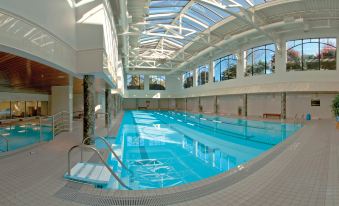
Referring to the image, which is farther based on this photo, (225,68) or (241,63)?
(225,68)

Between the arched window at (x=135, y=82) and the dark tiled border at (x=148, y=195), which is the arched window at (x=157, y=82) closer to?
the arched window at (x=135, y=82)

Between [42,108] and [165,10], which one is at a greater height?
[165,10]

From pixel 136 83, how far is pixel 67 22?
32089 millimetres

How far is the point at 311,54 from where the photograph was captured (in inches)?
622

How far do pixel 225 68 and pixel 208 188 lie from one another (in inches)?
846

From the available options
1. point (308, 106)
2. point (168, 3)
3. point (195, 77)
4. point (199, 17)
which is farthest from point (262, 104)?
point (195, 77)

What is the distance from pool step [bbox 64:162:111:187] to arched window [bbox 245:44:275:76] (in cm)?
1716

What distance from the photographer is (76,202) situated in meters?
2.85

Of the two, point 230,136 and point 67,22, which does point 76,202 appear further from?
point 230,136

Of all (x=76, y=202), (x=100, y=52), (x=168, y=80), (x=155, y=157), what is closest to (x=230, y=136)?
(x=155, y=157)

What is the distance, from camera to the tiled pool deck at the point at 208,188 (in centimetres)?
289

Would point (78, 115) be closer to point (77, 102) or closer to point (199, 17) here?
point (77, 102)

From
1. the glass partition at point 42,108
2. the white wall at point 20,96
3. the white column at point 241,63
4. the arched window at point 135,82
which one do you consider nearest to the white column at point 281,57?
the white column at point 241,63

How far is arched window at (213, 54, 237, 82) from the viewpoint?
22359 millimetres
